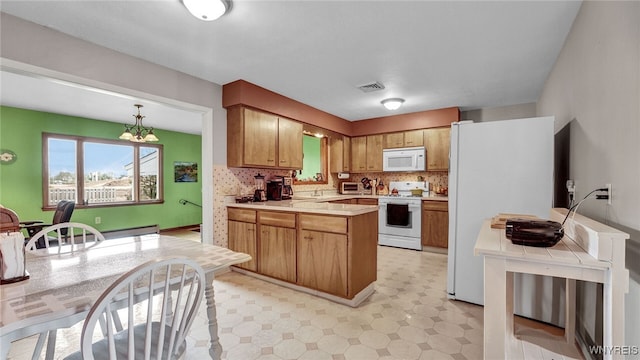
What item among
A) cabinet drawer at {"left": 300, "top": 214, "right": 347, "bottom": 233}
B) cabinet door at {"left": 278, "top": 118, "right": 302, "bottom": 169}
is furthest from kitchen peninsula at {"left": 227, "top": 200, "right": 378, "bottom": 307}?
cabinet door at {"left": 278, "top": 118, "right": 302, "bottom": 169}

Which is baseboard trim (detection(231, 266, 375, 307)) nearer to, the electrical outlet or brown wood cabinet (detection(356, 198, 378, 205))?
the electrical outlet

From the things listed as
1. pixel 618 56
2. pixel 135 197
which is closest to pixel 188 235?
pixel 135 197

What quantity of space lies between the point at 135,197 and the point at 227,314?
489 centimetres

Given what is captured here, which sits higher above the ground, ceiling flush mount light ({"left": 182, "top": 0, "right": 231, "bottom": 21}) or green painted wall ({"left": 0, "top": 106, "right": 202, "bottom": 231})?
ceiling flush mount light ({"left": 182, "top": 0, "right": 231, "bottom": 21})

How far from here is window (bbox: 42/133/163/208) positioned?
185 inches

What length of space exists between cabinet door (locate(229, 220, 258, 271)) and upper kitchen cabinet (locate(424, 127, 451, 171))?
3.21m

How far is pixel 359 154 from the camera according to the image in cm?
549

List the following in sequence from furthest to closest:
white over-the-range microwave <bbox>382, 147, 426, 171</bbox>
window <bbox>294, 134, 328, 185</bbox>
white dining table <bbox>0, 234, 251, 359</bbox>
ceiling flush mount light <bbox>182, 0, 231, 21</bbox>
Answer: window <bbox>294, 134, 328, 185</bbox> < white over-the-range microwave <bbox>382, 147, 426, 171</bbox> < ceiling flush mount light <bbox>182, 0, 231, 21</bbox> < white dining table <bbox>0, 234, 251, 359</bbox>

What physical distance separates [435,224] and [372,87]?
236cm

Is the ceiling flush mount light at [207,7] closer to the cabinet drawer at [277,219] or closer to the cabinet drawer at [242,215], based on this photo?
the cabinet drawer at [277,219]

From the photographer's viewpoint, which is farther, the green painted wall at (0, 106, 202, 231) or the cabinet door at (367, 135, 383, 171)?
the cabinet door at (367, 135, 383, 171)

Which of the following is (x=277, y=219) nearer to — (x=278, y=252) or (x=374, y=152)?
(x=278, y=252)

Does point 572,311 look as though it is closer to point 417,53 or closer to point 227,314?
point 417,53

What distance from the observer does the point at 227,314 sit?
7.61 ft
